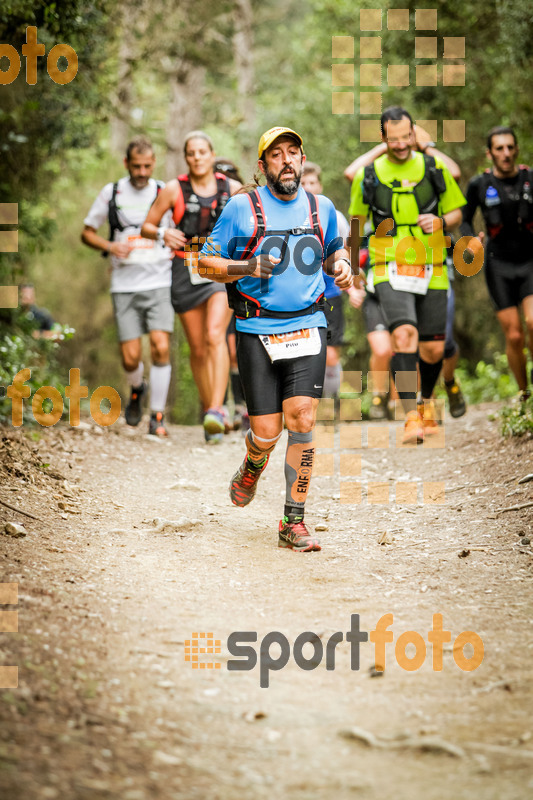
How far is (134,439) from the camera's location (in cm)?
916

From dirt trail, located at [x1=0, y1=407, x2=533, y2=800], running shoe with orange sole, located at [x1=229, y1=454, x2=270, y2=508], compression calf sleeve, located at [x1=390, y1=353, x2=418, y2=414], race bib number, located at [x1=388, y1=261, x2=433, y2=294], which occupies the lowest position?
dirt trail, located at [x1=0, y1=407, x2=533, y2=800]

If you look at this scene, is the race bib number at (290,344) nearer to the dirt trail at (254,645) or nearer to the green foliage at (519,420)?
the dirt trail at (254,645)

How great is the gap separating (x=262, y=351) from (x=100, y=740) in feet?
9.25

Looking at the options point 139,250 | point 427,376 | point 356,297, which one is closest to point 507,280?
point 427,376

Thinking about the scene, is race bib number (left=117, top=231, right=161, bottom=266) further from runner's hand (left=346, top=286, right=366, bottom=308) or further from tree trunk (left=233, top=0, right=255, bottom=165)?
tree trunk (left=233, top=0, right=255, bottom=165)

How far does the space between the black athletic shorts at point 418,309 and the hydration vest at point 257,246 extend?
251 centimetres

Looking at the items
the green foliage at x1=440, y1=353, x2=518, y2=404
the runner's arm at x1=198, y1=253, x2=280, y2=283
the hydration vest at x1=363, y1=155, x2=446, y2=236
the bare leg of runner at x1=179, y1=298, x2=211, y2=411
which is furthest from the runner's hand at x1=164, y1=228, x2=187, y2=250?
the green foliage at x1=440, y1=353, x2=518, y2=404

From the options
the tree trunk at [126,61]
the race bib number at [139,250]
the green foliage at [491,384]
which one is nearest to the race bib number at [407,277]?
the race bib number at [139,250]

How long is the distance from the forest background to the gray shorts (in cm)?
103

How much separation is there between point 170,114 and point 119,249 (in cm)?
1247

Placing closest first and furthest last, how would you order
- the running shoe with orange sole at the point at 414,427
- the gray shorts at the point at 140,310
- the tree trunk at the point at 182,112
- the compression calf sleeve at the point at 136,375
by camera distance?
the running shoe with orange sole at the point at 414,427 < the gray shorts at the point at 140,310 < the compression calf sleeve at the point at 136,375 < the tree trunk at the point at 182,112

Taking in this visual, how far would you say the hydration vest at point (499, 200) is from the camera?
8266 mm

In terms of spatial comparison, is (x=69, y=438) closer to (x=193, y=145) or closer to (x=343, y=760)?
(x=193, y=145)

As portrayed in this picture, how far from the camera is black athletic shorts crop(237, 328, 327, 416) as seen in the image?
5.31 metres
